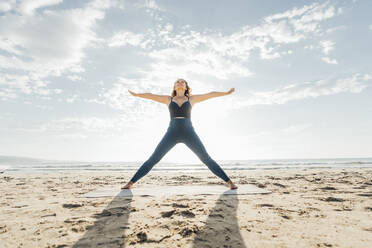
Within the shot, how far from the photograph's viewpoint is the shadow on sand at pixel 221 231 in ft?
6.56

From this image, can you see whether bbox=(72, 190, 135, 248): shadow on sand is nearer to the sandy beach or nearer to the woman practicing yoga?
the sandy beach

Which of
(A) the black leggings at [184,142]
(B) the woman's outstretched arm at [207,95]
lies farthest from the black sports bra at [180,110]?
(B) the woman's outstretched arm at [207,95]

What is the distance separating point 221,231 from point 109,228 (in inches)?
50.6

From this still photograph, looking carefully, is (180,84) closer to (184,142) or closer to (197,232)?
(184,142)

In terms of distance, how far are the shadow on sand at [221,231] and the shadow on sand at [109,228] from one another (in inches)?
31.8

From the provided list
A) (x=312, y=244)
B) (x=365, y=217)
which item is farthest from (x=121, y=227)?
(x=365, y=217)

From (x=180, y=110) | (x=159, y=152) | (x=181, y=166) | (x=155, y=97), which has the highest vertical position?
(x=155, y=97)

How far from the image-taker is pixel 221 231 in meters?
2.29

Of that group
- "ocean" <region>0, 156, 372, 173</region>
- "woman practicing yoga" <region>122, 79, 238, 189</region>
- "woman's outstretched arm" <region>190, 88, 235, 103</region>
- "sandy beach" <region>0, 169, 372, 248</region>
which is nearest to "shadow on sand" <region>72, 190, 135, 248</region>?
"sandy beach" <region>0, 169, 372, 248</region>

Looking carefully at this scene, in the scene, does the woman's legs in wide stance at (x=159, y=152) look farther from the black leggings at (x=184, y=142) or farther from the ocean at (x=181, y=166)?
the ocean at (x=181, y=166)

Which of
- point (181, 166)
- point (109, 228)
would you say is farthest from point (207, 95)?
point (181, 166)

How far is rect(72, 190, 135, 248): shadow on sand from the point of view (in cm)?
204

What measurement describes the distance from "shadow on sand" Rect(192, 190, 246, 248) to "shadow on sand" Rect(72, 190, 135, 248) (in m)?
0.81

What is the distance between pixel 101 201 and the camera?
3.76 metres
